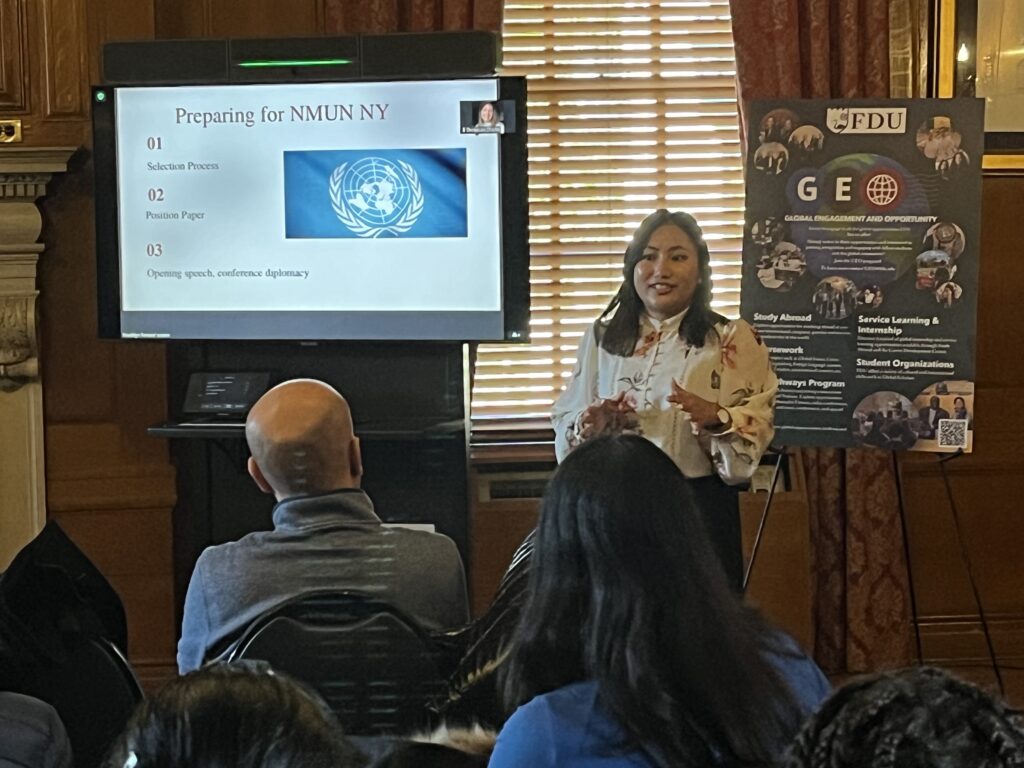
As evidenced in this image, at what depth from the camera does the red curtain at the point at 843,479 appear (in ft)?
12.9

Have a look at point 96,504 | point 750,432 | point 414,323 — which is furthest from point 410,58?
point 96,504

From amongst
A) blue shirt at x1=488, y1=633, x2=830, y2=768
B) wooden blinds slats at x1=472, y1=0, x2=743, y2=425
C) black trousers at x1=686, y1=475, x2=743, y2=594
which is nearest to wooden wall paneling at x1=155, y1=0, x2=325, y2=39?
wooden blinds slats at x1=472, y1=0, x2=743, y2=425

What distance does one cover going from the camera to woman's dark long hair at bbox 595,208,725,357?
3135 mm

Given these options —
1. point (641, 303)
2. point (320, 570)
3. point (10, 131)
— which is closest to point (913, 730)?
point (320, 570)

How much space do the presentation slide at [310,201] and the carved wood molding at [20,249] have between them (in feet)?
1.01

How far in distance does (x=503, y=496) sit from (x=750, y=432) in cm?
122

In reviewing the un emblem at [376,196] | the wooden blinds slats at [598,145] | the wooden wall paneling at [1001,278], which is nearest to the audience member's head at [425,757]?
the un emblem at [376,196]

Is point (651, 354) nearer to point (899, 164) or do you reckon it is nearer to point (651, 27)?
point (899, 164)

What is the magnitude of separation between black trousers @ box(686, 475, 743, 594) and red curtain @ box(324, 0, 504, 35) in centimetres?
156

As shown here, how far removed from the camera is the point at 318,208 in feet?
11.5

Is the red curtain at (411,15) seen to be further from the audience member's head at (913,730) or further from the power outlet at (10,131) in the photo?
the audience member's head at (913,730)

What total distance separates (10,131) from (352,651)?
8.45ft

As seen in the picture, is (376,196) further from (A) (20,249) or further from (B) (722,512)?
(B) (722,512)

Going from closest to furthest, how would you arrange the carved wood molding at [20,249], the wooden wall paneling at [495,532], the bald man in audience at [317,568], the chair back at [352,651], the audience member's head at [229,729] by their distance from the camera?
the audience member's head at [229,729] < the chair back at [352,651] < the bald man in audience at [317,568] < the carved wood molding at [20,249] < the wooden wall paneling at [495,532]
